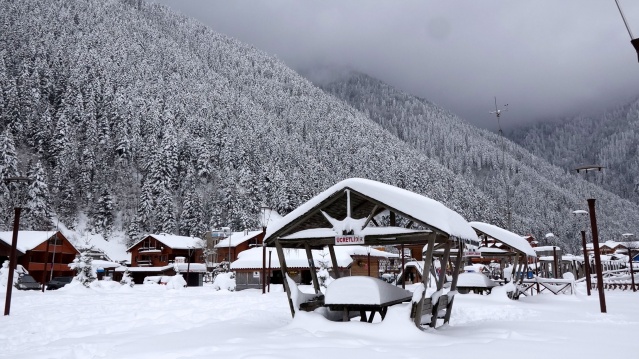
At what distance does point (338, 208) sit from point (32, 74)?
11102 cm

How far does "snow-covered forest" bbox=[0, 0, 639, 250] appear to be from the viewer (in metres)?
84.9

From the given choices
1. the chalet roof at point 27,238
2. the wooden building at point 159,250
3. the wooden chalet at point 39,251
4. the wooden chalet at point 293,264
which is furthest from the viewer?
the wooden building at point 159,250

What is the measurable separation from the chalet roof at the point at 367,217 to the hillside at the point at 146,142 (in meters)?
64.8

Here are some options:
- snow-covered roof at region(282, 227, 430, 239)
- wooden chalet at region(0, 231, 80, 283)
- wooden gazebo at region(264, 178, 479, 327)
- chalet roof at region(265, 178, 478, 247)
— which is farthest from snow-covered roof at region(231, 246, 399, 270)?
snow-covered roof at region(282, 227, 430, 239)

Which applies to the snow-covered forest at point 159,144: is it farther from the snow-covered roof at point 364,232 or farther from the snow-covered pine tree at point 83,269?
the snow-covered roof at point 364,232

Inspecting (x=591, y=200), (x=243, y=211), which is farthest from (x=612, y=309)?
(x=243, y=211)

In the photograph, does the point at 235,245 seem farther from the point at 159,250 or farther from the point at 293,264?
the point at 293,264

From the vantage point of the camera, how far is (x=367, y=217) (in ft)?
38.9

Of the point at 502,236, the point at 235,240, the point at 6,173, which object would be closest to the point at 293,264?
the point at 235,240

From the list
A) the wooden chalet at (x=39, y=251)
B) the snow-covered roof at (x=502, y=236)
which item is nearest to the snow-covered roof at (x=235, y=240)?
the wooden chalet at (x=39, y=251)

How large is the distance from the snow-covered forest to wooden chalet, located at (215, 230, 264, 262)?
13.1 meters

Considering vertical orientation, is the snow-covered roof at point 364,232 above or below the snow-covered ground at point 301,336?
above

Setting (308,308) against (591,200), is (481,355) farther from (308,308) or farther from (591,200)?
(591,200)

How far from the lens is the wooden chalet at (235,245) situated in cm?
6550
